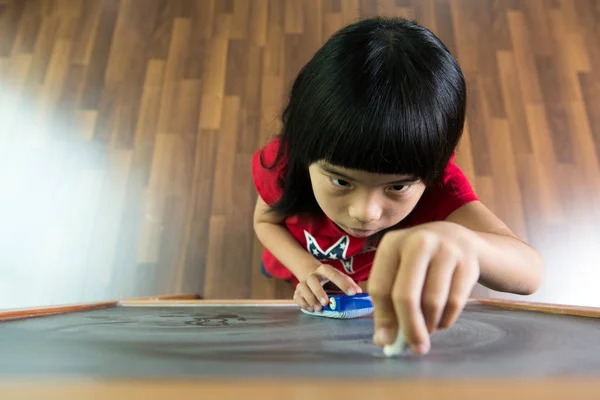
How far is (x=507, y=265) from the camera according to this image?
0.39 metres

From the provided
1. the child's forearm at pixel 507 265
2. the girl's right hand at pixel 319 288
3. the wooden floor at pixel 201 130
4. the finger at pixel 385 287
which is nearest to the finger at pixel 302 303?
the girl's right hand at pixel 319 288

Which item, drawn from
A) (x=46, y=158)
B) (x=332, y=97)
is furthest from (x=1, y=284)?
(x=332, y=97)

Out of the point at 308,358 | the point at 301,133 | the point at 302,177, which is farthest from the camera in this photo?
the point at 302,177

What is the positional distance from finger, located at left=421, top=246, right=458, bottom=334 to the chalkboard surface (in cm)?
2

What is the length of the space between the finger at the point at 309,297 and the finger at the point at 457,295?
316mm

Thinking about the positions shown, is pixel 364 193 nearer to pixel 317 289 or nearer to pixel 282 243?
pixel 317 289

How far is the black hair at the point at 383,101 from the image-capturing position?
44 centimetres

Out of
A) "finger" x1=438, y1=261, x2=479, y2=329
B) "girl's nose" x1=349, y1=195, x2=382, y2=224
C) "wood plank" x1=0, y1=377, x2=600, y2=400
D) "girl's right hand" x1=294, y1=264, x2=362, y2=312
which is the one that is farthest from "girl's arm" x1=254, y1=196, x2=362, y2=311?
"wood plank" x1=0, y1=377, x2=600, y2=400

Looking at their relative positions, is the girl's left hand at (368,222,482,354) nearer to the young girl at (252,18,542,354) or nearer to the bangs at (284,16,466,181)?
the young girl at (252,18,542,354)

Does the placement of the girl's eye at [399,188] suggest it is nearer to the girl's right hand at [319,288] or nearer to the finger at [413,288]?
the girl's right hand at [319,288]

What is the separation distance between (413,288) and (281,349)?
85 millimetres

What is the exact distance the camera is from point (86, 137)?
130 centimetres

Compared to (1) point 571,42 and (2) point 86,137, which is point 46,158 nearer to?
(2) point 86,137

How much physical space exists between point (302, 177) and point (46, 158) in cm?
98
